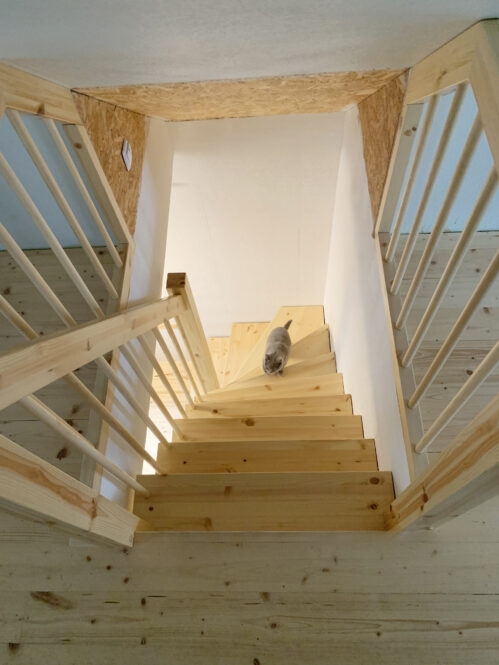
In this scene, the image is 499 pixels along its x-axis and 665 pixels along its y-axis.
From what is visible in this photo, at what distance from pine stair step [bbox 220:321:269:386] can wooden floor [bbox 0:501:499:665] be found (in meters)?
3.18

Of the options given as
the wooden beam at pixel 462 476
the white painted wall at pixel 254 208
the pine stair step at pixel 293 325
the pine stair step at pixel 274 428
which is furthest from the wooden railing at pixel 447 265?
the pine stair step at pixel 293 325

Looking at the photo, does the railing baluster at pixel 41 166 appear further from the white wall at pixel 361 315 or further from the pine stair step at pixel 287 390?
the pine stair step at pixel 287 390

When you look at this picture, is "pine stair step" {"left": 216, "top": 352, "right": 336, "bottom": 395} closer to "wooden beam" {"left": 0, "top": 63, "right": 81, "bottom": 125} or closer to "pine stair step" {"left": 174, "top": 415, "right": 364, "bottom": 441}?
"pine stair step" {"left": 174, "top": 415, "right": 364, "bottom": 441}

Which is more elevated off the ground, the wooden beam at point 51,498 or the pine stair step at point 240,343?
the pine stair step at point 240,343

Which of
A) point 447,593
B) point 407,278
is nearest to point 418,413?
point 447,593

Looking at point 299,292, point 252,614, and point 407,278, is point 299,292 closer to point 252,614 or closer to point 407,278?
point 407,278

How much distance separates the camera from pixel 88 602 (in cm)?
143

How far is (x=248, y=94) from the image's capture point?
1905 millimetres

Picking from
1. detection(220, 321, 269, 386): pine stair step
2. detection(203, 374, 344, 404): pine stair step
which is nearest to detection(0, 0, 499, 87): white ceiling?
detection(203, 374, 344, 404): pine stair step

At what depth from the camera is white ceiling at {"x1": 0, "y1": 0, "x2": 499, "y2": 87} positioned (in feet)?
3.38

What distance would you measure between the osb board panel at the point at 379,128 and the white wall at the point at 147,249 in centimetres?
115

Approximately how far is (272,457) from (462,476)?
3.91 ft

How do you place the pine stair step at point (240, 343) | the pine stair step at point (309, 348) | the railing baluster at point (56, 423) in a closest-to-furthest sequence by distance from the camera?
1. the railing baluster at point (56, 423)
2. the pine stair step at point (309, 348)
3. the pine stair step at point (240, 343)

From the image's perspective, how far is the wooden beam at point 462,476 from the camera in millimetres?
786
